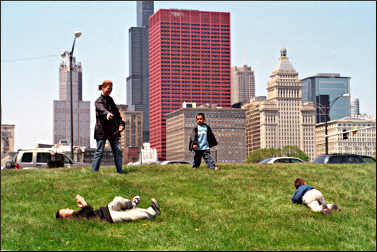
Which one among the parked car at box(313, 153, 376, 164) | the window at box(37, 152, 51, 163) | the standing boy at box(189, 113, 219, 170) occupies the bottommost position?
the parked car at box(313, 153, 376, 164)

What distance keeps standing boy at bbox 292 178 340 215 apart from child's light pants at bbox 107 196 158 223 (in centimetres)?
351

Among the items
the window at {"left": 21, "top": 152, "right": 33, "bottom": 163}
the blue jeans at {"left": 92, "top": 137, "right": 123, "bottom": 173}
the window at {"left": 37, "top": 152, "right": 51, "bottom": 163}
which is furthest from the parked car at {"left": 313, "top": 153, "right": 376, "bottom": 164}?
the blue jeans at {"left": 92, "top": 137, "right": 123, "bottom": 173}

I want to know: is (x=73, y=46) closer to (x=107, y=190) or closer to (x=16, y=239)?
(x=107, y=190)

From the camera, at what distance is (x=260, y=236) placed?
10516 mm

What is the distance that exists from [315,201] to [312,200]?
0.07 meters

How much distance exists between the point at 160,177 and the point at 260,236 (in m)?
5.27

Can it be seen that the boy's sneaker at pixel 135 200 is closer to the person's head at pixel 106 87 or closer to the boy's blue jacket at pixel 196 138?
the person's head at pixel 106 87

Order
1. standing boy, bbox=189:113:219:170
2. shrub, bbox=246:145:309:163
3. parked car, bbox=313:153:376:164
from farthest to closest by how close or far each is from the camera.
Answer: shrub, bbox=246:145:309:163 → parked car, bbox=313:153:376:164 → standing boy, bbox=189:113:219:170

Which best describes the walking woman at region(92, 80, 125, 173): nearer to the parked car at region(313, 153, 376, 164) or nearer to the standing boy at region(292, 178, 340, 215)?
the standing boy at region(292, 178, 340, 215)

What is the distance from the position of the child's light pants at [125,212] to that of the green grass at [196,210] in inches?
7.3

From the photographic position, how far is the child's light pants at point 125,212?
1130cm

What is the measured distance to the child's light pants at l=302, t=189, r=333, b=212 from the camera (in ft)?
41.4

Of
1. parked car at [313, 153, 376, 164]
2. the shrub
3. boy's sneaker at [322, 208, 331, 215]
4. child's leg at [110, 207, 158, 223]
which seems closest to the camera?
child's leg at [110, 207, 158, 223]

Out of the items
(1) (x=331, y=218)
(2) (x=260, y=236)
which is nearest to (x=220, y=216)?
(2) (x=260, y=236)
